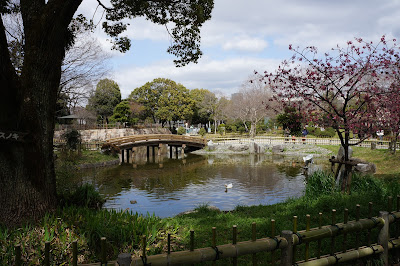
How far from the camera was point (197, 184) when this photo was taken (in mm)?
16281

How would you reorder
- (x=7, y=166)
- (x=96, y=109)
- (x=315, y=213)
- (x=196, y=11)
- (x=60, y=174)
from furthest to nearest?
(x=96, y=109) → (x=60, y=174) → (x=196, y=11) → (x=315, y=213) → (x=7, y=166)

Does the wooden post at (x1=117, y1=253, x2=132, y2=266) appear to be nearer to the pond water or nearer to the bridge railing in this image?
the pond water

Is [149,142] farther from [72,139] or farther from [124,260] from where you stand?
[124,260]

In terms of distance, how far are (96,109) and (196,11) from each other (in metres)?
40.1

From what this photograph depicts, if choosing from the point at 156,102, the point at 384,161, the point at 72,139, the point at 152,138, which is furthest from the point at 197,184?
the point at 156,102

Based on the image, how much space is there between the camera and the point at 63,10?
522 centimetres

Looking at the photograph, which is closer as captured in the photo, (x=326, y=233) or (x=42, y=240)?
(x=326, y=233)

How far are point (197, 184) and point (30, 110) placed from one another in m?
11.9

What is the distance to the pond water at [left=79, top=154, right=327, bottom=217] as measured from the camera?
12195 millimetres

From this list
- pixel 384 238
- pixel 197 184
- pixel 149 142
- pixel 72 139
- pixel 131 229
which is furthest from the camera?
pixel 149 142

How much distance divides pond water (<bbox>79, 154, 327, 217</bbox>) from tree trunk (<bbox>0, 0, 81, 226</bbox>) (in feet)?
12.4

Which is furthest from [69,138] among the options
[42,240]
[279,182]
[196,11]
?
[42,240]

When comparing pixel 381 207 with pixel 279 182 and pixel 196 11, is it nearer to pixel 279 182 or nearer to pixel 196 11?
pixel 196 11

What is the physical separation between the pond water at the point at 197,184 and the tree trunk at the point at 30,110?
377 centimetres
